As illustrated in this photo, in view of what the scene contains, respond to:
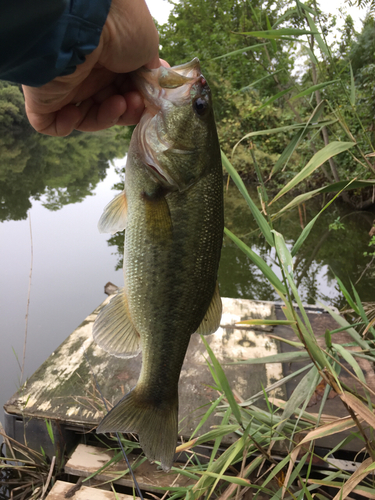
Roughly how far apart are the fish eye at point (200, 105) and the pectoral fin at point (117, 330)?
732 millimetres

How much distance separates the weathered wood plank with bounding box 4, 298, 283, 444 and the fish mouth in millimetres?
1660

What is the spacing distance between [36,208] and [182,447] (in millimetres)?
9652

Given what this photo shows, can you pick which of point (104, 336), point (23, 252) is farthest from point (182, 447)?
point (23, 252)

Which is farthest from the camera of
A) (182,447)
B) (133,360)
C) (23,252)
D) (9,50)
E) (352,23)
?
(352,23)

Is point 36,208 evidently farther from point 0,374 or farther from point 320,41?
point 320,41

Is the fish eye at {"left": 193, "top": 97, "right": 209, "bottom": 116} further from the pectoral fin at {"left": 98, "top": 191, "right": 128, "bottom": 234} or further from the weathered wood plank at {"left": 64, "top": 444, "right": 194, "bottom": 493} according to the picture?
the weathered wood plank at {"left": 64, "top": 444, "right": 194, "bottom": 493}

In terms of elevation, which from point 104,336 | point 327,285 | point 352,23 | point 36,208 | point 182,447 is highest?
point 352,23

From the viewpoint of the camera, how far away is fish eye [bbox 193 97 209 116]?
124 cm

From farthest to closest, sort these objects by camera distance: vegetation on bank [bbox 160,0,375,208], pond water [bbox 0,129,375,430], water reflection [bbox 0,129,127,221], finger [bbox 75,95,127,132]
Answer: water reflection [bbox 0,129,127,221] < vegetation on bank [bbox 160,0,375,208] < pond water [bbox 0,129,375,430] < finger [bbox 75,95,127,132]

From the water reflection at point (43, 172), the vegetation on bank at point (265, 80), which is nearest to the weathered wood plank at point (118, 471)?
the vegetation on bank at point (265, 80)

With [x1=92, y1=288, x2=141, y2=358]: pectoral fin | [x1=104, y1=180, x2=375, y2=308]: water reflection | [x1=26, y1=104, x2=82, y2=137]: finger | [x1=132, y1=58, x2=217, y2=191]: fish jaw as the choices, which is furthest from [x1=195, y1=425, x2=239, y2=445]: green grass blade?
[x1=104, y1=180, x2=375, y2=308]: water reflection

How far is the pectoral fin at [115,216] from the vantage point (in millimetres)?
1314

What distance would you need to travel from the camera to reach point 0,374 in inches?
149

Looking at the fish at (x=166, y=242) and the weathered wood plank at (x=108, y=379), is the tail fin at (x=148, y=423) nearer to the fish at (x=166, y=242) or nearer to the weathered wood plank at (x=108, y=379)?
the fish at (x=166, y=242)
